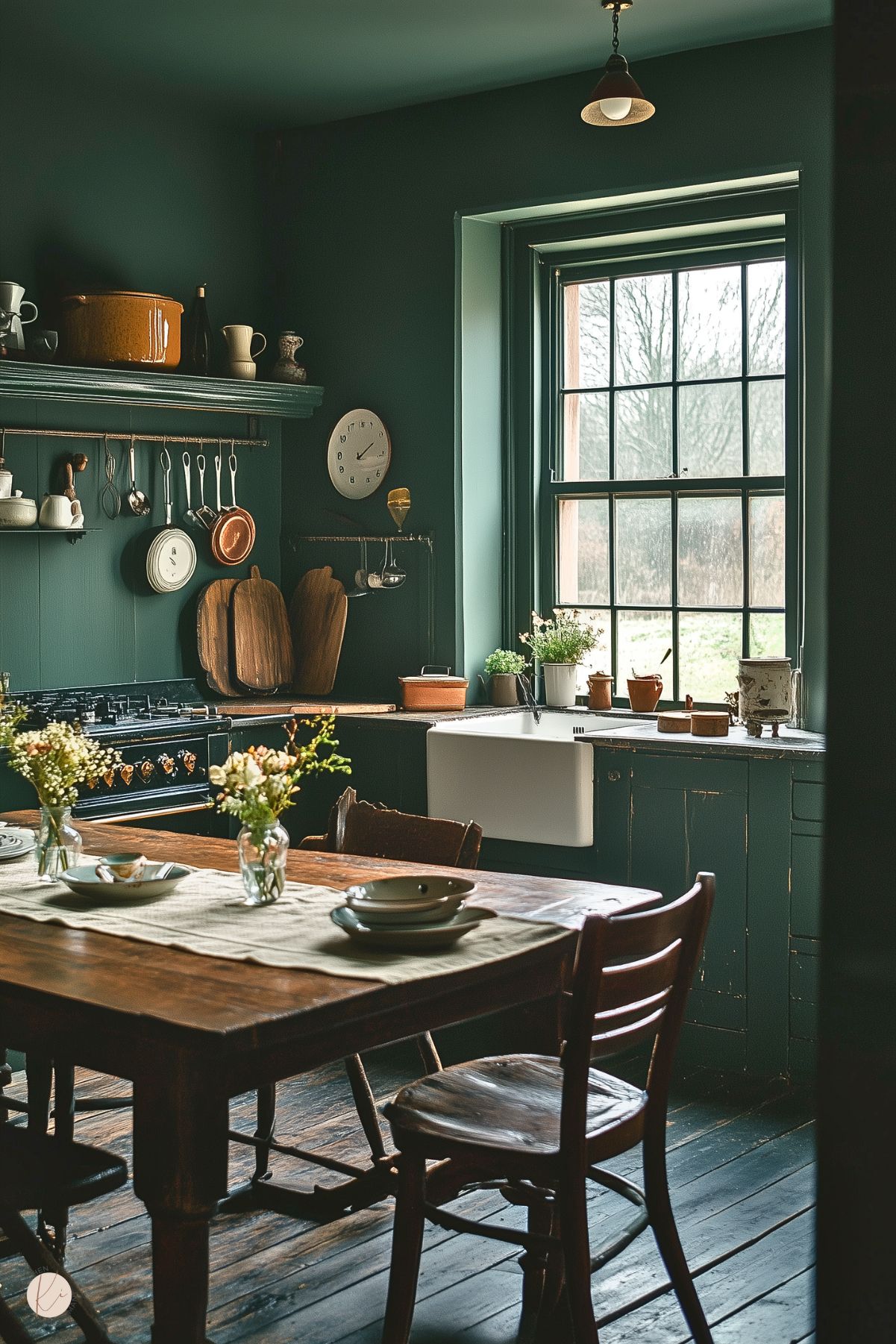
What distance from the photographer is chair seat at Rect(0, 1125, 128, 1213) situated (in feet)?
7.03

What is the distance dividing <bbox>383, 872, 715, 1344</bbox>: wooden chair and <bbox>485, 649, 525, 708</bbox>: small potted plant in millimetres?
2797

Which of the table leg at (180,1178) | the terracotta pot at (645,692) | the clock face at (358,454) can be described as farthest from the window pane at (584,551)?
the table leg at (180,1178)

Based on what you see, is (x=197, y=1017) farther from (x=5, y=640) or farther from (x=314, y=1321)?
(x=5, y=640)

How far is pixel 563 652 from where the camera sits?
5246 mm

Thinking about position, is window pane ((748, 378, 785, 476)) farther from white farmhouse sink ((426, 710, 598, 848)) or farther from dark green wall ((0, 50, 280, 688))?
dark green wall ((0, 50, 280, 688))

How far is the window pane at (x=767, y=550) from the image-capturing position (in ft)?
16.1

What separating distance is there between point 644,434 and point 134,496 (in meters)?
1.89

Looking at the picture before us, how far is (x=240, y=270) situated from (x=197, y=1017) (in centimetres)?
429

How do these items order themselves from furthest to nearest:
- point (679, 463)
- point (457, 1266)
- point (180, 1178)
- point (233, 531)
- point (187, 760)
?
point (233, 531) → point (679, 463) → point (187, 760) → point (457, 1266) → point (180, 1178)

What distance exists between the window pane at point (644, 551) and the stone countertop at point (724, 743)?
687 millimetres

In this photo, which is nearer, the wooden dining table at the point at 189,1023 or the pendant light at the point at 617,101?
the wooden dining table at the point at 189,1023

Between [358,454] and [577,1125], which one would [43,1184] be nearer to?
[577,1125]

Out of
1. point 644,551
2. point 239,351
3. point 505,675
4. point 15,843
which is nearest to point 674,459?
point 644,551

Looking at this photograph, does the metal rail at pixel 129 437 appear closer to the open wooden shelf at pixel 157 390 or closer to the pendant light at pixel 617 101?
the open wooden shelf at pixel 157 390
